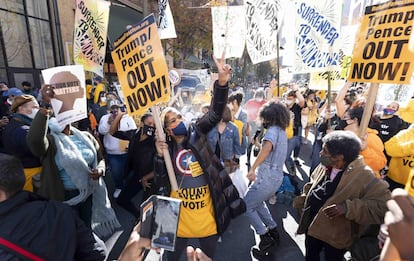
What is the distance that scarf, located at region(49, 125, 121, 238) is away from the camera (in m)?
2.48

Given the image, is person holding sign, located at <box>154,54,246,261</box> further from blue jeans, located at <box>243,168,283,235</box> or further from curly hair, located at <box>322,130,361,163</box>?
curly hair, located at <box>322,130,361,163</box>

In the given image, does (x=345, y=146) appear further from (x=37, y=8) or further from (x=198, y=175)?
(x=37, y=8)

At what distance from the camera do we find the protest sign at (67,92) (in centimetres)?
241

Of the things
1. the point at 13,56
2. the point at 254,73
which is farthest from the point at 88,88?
the point at 254,73

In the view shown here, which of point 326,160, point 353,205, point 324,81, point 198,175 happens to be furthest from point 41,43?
point 353,205

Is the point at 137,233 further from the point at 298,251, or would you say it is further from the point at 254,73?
the point at 254,73

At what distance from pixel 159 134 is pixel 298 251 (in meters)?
2.38

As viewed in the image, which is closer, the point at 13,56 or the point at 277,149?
the point at 277,149

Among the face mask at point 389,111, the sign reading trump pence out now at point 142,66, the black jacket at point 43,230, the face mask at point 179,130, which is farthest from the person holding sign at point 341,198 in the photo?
the face mask at point 389,111

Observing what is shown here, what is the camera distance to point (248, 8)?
523cm

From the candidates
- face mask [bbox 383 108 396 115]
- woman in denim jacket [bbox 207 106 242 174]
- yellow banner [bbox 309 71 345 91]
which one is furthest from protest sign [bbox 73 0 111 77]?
face mask [bbox 383 108 396 115]

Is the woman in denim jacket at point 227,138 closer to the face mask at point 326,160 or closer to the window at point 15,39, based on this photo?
the face mask at point 326,160

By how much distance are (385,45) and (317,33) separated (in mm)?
1831

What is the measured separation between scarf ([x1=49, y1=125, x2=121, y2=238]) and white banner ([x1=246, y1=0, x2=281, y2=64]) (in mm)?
3817
